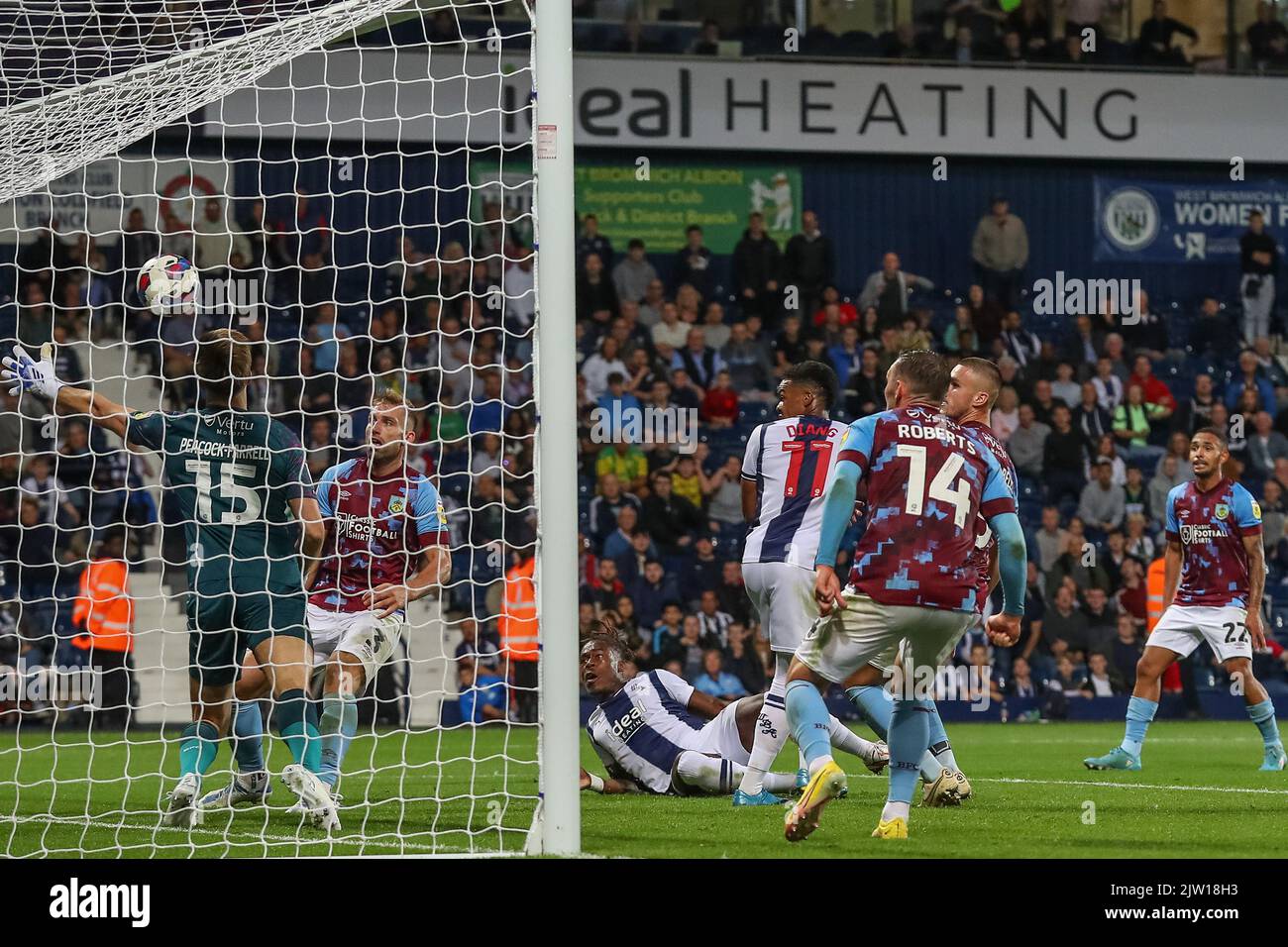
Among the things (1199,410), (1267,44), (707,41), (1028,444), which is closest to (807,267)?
(707,41)

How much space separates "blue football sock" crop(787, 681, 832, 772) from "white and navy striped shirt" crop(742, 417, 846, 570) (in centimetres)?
176

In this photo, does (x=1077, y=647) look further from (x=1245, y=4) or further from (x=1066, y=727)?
(x=1245, y=4)

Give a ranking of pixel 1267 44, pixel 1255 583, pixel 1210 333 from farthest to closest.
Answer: pixel 1267 44
pixel 1210 333
pixel 1255 583

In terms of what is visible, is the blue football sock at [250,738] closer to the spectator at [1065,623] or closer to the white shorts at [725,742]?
the white shorts at [725,742]

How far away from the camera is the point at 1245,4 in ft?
71.4

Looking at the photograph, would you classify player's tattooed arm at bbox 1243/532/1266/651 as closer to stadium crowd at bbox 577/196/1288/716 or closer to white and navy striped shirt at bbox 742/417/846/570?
white and navy striped shirt at bbox 742/417/846/570

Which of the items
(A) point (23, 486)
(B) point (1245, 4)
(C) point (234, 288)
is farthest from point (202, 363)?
(B) point (1245, 4)

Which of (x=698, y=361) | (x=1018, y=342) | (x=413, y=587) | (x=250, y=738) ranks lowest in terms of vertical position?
(x=250, y=738)

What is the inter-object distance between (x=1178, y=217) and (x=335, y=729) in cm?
1591

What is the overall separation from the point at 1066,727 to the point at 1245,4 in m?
10.4

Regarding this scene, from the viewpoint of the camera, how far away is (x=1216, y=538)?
11273 mm

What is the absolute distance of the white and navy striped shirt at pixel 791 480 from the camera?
28.0 ft

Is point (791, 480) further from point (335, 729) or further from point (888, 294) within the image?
point (888, 294)

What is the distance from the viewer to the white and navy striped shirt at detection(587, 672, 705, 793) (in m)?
8.80
